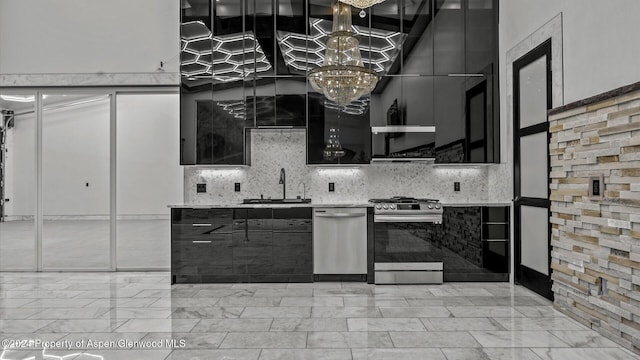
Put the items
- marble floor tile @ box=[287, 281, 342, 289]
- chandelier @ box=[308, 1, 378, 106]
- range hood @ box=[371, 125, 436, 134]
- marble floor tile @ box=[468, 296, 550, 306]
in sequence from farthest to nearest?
1. range hood @ box=[371, 125, 436, 134]
2. marble floor tile @ box=[287, 281, 342, 289]
3. marble floor tile @ box=[468, 296, 550, 306]
4. chandelier @ box=[308, 1, 378, 106]

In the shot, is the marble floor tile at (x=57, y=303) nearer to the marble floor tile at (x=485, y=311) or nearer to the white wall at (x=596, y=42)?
the marble floor tile at (x=485, y=311)

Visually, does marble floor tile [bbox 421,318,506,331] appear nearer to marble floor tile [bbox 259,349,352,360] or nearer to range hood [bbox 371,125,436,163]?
marble floor tile [bbox 259,349,352,360]

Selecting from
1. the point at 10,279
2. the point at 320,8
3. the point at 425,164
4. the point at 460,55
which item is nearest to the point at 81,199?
the point at 10,279

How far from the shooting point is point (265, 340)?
3.19 m

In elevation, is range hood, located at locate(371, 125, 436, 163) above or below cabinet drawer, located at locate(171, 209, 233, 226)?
above

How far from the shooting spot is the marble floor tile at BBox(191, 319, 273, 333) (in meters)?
3.42

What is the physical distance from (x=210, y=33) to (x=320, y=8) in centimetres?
143

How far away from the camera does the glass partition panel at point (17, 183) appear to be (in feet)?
19.1

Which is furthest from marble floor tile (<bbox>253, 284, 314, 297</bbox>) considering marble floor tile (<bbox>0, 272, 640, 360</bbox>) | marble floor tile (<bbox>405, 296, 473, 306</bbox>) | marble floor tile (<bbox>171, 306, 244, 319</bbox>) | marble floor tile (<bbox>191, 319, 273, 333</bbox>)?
marble floor tile (<bbox>405, 296, 473, 306</bbox>)

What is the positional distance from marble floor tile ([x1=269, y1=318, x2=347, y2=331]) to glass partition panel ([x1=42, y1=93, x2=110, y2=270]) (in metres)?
3.48

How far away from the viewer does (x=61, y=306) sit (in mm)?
4109

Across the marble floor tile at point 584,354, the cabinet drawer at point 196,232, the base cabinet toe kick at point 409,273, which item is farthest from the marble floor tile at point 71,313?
the marble floor tile at point 584,354

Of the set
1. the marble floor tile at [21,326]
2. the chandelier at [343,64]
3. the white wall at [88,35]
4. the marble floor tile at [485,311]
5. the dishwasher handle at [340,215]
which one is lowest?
the marble floor tile at [21,326]

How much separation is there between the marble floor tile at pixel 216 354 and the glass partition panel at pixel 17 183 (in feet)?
13.7
